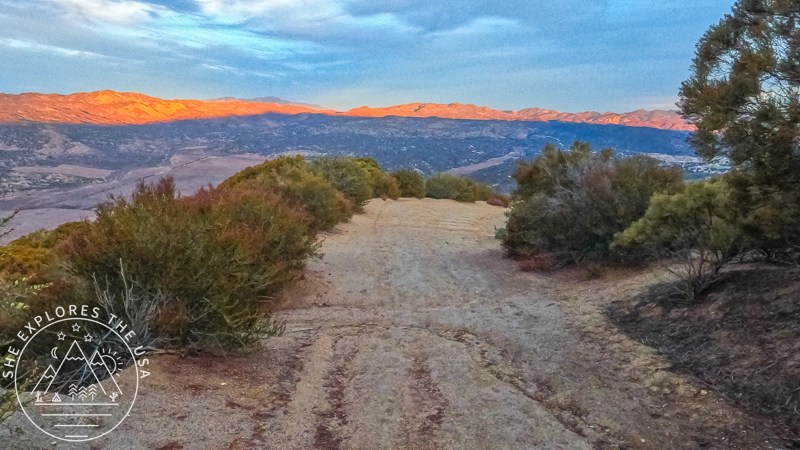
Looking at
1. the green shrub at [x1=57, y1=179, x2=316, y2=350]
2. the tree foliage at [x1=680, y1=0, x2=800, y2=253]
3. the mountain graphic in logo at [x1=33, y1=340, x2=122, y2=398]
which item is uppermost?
the tree foliage at [x1=680, y1=0, x2=800, y2=253]

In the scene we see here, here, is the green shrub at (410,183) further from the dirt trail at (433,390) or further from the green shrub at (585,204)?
the dirt trail at (433,390)

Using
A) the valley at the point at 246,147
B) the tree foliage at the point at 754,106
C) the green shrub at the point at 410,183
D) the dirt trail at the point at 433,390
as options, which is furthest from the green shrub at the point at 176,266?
the green shrub at the point at 410,183

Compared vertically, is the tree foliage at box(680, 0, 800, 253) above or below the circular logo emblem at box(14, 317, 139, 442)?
above

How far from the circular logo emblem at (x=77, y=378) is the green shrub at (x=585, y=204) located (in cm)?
1004

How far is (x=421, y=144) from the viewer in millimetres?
88938

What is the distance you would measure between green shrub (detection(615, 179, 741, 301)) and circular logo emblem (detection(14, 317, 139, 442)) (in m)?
7.71

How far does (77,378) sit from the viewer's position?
5844 millimetres

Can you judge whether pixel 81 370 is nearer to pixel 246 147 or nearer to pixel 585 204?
pixel 585 204

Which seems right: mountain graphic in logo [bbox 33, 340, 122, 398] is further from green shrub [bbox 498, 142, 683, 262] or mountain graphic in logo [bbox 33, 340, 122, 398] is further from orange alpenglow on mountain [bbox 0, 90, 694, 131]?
Answer: orange alpenglow on mountain [bbox 0, 90, 694, 131]

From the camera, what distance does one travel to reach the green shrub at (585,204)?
43.0 ft

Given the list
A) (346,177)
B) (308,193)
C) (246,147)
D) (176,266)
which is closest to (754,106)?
(176,266)

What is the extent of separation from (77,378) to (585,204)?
36.0ft

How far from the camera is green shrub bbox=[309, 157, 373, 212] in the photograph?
28.0 m

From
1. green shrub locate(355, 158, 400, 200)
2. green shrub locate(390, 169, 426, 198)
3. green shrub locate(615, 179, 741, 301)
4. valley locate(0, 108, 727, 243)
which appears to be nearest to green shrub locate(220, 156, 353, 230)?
valley locate(0, 108, 727, 243)
